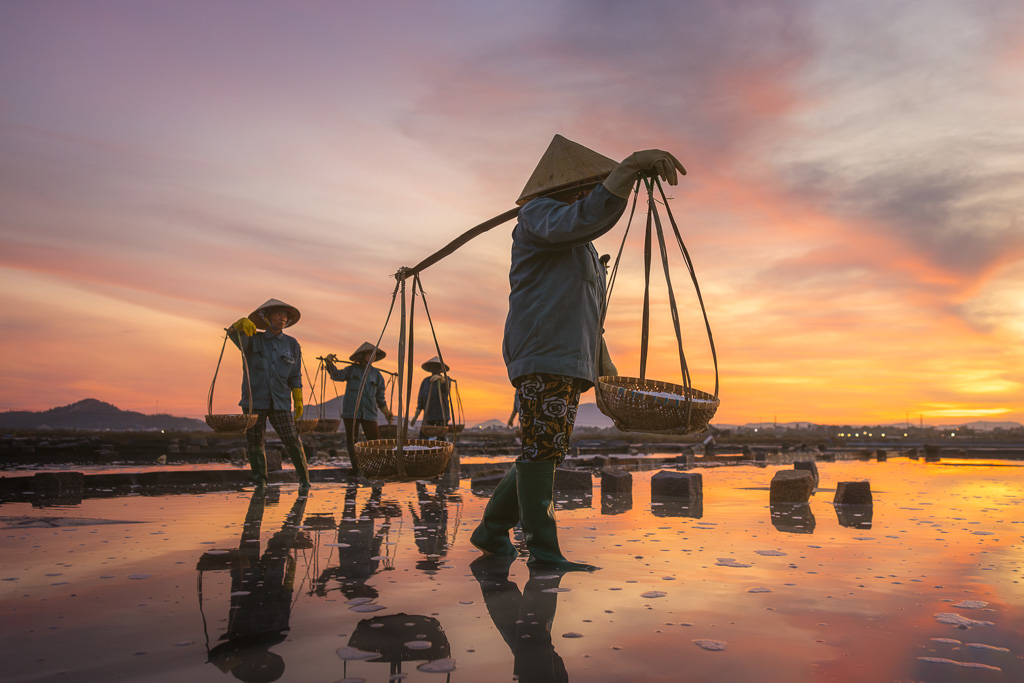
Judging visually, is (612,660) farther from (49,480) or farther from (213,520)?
(49,480)

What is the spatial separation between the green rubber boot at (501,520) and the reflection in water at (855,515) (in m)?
2.91

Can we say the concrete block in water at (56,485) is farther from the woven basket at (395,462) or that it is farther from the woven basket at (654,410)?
the woven basket at (654,410)

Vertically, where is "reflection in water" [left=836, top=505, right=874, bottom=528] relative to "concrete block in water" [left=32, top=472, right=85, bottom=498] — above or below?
below

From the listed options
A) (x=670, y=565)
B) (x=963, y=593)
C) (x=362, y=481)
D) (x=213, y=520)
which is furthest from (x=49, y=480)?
(x=963, y=593)

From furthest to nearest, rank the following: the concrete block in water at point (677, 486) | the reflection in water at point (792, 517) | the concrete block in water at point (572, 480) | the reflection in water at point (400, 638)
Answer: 1. the concrete block in water at point (572, 480)
2. the concrete block in water at point (677, 486)
3. the reflection in water at point (792, 517)
4. the reflection in water at point (400, 638)

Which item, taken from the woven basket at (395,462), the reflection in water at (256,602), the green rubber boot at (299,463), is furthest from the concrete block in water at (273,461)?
the woven basket at (395,462)

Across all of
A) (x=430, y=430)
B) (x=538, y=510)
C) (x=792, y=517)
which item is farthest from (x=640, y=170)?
(x=430, y=430)

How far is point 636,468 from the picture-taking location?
1420cm

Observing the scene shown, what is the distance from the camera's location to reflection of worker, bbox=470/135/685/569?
3.46 meters

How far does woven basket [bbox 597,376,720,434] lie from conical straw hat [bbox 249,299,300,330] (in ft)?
17.4

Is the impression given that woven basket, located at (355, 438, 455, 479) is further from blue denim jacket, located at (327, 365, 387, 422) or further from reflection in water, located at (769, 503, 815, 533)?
blue denim jacket, located at (327, 365, 387, 422)

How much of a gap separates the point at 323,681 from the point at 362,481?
7.35m

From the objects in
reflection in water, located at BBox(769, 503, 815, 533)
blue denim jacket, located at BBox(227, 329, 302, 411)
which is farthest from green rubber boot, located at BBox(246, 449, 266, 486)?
reflection in water, located at BBox(769, 503, 815, 533)

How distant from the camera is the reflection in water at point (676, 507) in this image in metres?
5.95
